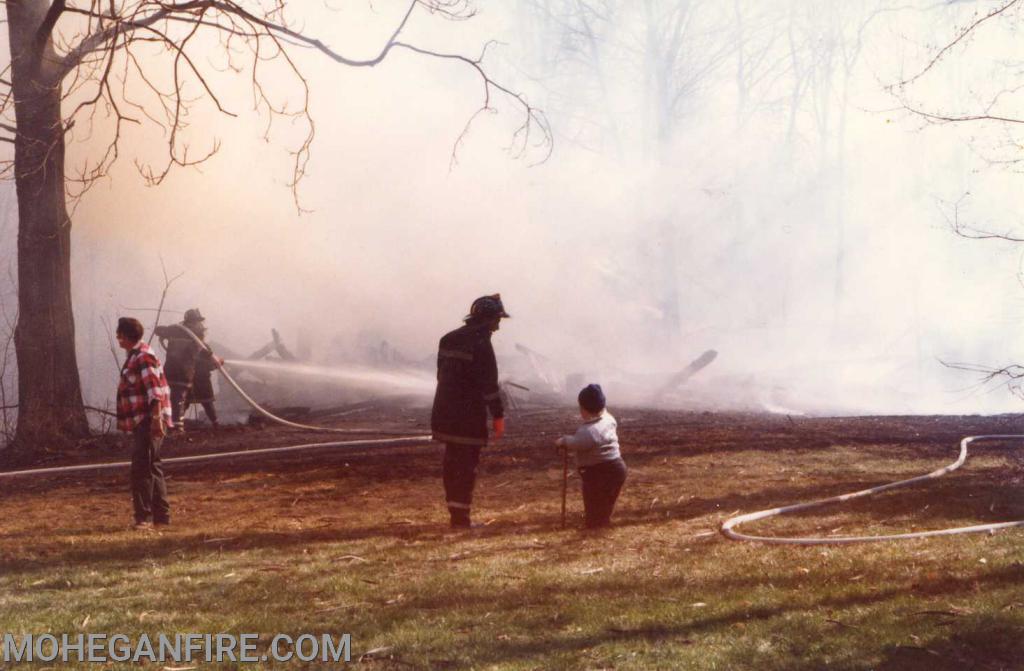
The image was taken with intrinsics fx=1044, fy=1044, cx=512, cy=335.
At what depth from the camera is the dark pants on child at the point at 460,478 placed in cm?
822

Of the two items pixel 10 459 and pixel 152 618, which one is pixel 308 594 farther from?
pixel 10 459

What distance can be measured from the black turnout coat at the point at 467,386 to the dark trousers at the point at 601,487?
0.89 metres

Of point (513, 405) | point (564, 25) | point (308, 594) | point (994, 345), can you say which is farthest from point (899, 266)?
point (308, 594)

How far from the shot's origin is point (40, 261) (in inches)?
564

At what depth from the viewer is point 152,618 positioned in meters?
5.31

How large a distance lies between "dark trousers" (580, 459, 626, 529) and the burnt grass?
220mm

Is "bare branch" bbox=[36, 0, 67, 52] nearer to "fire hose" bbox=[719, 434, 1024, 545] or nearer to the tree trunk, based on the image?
the tree trunk

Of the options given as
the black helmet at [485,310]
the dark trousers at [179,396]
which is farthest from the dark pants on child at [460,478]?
the dark trousers at [179,396]

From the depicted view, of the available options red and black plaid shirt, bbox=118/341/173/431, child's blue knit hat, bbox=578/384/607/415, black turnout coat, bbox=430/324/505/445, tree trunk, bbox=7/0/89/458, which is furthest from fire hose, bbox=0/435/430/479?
child's blue knit hat, bbox=578/384/607/415

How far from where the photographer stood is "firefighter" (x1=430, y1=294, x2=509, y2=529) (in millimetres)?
8172

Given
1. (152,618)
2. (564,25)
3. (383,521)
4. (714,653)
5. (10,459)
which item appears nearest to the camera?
(714,653)

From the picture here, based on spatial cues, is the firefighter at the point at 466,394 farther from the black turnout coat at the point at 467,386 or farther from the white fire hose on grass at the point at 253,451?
the white fire hose on grass at the point at 253,451

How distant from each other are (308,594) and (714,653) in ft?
7.98

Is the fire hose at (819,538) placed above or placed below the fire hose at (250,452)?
below
